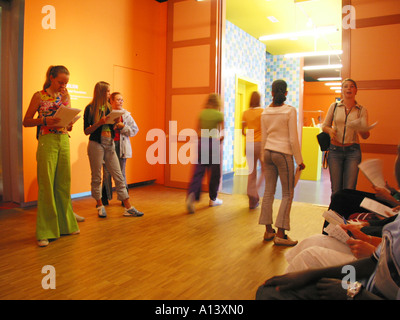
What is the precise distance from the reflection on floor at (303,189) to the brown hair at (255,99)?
5.79ft

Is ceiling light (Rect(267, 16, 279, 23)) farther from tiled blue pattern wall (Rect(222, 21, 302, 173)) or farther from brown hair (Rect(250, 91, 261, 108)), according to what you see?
brown hair (Rect(250, 91, 261, 108))

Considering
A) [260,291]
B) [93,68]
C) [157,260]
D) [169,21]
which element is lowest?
[157,260]

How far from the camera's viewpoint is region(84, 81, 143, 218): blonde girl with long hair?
3.89 m

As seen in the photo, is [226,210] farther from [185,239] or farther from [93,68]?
[93,68]

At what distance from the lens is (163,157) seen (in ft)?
21.2

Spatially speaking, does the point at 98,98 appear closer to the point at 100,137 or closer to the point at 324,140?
the point at 100,137

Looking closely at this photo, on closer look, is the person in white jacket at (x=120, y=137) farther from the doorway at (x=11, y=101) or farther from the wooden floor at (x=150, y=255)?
the doorway at (x=11, y=101)

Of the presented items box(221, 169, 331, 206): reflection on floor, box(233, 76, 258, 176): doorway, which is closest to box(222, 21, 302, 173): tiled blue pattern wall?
box(233, 76, 258, 176): doorway

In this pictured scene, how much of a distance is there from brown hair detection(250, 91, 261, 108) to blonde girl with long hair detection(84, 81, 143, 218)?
1910 millimetres

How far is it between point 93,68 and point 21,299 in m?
3.93

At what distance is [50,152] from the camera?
3.17 meters

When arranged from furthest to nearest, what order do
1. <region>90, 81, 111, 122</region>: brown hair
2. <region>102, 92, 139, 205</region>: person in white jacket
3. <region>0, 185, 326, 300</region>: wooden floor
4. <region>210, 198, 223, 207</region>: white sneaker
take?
<region>210, 198, 223, 207</region>: white sneaker < <region>102, 92, 139, 205</region>: person in white jacket < <region>90, 81, 111, 122</region>: brown hair < <region>0, 185, 326, 300</region>: wooden floor

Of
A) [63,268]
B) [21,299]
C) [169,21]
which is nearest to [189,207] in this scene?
[63,268]

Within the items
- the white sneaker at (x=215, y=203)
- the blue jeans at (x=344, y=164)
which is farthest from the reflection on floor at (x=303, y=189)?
the blue jeans at (x=344, y=164)
